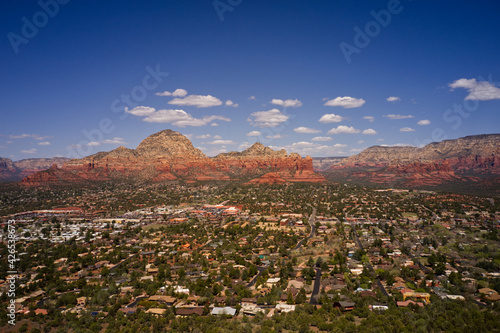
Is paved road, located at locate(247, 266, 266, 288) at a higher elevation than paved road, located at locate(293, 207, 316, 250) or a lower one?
lower

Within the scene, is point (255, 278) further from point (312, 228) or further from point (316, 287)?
point (312, 228)

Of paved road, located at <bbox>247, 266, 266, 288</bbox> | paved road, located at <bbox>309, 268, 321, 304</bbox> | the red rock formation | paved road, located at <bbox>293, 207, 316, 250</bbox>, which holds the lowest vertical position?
paved road, located at <bbox>309, 268, 321, 304</bbox>

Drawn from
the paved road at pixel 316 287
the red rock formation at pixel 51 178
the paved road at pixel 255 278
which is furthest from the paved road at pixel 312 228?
the red rock formation at pixel 51 178

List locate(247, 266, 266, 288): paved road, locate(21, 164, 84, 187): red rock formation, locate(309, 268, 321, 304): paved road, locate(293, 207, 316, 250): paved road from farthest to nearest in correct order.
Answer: locate(21, 164, 84, 187): red rock formation, locate(293, 207, 316, 250): paved road, locate(247, 266, 266, 288): paved road, locate(309, 268, 321, 304): paved road

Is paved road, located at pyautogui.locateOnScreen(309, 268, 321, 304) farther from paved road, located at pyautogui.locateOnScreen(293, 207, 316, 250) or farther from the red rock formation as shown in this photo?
the red rock formation

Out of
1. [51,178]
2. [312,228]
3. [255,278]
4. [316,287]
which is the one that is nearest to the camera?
[316,287]

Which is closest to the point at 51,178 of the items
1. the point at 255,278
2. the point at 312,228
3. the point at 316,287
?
the point at 312,228

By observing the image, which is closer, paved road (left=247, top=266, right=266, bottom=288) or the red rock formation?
paved road (left=247, top=266, right=266, bottom=288)

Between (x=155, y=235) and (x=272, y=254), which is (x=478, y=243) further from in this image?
(x=155, y=235)

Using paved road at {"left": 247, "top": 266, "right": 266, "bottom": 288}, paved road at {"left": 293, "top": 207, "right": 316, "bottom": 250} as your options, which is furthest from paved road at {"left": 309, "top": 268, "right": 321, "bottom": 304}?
paved road at {"left": 293, "top": 207, "right": 316, "bottom": 250}

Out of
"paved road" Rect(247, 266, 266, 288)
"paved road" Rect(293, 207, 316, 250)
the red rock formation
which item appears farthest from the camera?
the red rock formation

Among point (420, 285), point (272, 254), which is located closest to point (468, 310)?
point (420, 285)

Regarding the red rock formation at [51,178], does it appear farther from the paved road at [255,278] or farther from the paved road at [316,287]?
the paved road at [316,287]
